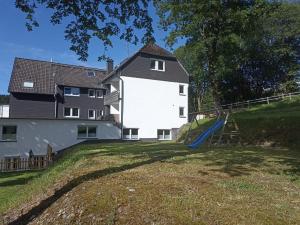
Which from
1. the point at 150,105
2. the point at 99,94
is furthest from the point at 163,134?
the point at 99,94

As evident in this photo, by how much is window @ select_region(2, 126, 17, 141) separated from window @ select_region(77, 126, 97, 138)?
5.91m

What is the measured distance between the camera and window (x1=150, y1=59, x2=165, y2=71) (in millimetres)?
42175

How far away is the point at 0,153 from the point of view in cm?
3109

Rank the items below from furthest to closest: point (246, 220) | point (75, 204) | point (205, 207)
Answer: point (75, 204) < point (205, 207) < point (246, 220)

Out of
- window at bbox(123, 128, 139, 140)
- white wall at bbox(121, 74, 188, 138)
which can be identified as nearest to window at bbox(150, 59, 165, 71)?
white wall at bbox(121, 74, 188, 138)

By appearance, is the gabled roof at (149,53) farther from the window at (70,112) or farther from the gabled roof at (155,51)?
the window at (70,112)

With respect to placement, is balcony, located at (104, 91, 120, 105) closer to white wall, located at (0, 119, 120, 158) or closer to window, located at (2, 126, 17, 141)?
white wall, located at (0, 119, 120, 158)

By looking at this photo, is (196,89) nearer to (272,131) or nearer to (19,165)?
(19,165)

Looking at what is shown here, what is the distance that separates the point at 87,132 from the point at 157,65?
1333 centimetres

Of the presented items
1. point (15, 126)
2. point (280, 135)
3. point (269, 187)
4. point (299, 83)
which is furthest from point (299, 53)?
point (269, 187)

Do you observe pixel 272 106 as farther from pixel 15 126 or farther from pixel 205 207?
pixel 205 207

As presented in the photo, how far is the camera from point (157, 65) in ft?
140

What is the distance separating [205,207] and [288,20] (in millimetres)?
49574

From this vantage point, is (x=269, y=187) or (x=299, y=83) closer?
(x=269, y=187)
